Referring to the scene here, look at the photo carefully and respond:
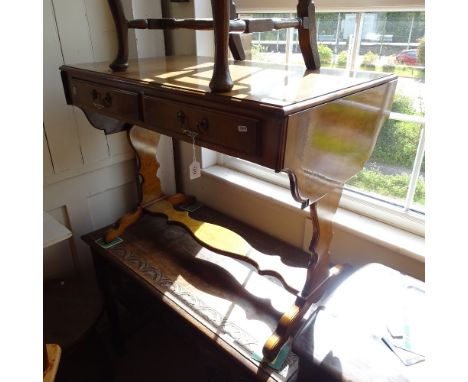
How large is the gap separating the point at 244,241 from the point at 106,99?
0.68 m

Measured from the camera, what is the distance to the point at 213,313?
3.84 ft

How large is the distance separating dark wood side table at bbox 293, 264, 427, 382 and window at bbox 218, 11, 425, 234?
0.26m

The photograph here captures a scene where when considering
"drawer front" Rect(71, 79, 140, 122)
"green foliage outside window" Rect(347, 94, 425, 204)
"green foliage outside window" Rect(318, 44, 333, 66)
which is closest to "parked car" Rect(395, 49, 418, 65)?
"green foliage outside window" Rect(347, 94, 425, 204)

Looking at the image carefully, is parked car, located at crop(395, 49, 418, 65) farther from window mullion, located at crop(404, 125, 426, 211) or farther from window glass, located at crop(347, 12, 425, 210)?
window mullion, located at crop(404, 125, 426, 211)

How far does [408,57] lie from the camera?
3.84 ft

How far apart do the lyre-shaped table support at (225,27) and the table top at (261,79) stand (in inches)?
1.4

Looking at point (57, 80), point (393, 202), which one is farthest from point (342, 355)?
point (57, 80)

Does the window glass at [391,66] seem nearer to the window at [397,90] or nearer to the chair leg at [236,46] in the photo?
the window at [397,90]

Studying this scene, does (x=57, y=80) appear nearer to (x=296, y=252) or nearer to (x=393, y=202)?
(x=296, y=252)

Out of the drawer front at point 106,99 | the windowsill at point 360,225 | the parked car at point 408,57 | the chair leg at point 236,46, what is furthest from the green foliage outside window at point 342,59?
the drawer front at point 106,99

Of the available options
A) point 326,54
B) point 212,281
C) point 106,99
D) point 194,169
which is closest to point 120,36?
point 106,99

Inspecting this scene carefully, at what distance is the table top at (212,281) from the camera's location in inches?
42.8

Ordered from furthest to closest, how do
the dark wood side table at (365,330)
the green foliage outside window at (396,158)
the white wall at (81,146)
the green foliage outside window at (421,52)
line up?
the white wall at (81,146)
the green foliage outside window at (396,158)
the green foliage outside window at (421,52)
the dark wood side table at (365,330)

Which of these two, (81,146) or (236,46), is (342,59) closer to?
(236,46)
